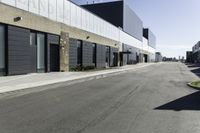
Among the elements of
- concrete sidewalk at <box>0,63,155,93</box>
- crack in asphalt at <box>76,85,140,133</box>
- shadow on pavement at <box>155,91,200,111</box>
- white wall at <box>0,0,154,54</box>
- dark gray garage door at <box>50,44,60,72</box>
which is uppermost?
white wall at <box>0,0,154,54</box>

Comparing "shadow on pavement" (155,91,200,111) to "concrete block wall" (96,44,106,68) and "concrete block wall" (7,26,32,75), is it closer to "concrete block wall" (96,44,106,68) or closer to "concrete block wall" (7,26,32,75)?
"concrete block wall" (7,26,32,75)

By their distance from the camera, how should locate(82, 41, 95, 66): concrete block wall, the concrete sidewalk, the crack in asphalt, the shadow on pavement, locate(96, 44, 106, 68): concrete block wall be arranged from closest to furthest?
the crack in asphalt
the shadow on pavement
the concrete sidewalk
locate(82, 41, 95, 66): concrete block wall
locate(96, 44, 106, 68): concrete block wall

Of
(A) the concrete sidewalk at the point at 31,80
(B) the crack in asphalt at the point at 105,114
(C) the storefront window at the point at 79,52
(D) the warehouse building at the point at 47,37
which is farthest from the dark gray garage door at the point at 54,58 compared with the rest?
(B) the crack in asphalt at the point at 105,114

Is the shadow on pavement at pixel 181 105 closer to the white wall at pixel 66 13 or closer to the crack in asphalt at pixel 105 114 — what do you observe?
the crack in asphalt at pixel 105 114

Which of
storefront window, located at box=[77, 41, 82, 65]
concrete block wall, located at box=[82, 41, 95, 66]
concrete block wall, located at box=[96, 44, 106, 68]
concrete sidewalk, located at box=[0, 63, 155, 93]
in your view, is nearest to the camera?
concrete sidewalk, located at box=[0, 63, 155, 93]

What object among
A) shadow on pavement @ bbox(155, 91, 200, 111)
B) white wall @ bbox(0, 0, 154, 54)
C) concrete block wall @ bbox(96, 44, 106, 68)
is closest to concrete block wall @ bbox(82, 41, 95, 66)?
white wall @ bbox(0, 0, 154, 54)

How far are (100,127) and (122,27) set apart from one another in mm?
70149

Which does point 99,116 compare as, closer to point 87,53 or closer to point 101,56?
point 87,53

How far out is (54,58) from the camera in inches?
1325

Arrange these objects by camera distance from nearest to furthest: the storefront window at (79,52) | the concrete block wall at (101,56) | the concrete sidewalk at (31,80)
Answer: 1. the concrete sidewalk at (31,80)
2. the storefront window at (79,52)
3. the concrete block wall at (101,56)

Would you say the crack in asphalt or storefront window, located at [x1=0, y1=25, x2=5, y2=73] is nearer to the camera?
the crack in asphalt

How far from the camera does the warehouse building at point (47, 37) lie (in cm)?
2395

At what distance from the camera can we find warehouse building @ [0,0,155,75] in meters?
24.0

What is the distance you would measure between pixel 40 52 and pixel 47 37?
1766 mm
